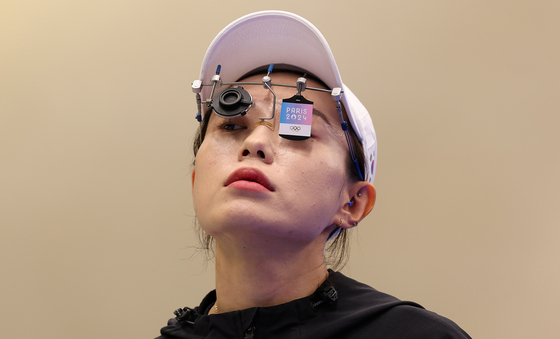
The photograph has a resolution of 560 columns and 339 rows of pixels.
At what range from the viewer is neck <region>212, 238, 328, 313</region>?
4.00 ft

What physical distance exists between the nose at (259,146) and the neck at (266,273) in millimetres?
218

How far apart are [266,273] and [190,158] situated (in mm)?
788

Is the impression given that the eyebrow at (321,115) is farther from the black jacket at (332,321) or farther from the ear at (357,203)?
the black jacket at (332,321)

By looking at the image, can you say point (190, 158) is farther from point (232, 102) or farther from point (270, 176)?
point (270, 176)

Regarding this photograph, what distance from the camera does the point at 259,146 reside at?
1.18 meters

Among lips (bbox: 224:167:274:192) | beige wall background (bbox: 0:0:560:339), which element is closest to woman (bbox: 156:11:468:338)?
lips (bbox: 224:167:274:192)

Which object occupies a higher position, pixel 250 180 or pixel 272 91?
pixel 272 91

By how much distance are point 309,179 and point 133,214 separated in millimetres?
948

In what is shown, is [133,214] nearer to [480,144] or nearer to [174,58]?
[174,58]

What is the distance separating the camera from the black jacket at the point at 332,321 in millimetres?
1142

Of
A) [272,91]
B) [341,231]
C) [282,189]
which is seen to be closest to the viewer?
[282,189]

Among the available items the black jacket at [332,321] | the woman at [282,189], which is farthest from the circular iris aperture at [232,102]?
the black jacket at [332,321]

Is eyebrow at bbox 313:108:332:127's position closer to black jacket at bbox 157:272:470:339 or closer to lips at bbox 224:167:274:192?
lips at bbox 224:167:274:192

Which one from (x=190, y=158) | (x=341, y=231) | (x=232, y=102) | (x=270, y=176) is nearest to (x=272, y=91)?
(x=232, y=102)
